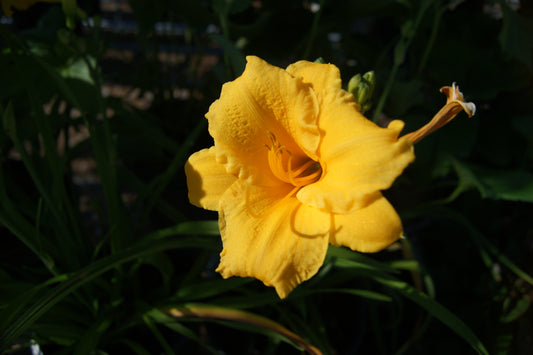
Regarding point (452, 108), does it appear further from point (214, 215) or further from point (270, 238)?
point (214, 215)

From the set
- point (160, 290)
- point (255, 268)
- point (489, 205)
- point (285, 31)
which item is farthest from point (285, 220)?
point (489, 205)

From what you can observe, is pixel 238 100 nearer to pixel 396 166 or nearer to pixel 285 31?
pixel 396 166

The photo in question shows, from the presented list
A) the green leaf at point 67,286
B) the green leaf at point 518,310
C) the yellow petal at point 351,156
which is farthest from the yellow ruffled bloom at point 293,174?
the green leaf at point 518,310

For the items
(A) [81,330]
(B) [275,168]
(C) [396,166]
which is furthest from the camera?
(A) [81,330]

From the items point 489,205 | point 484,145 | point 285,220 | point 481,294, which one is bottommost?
point 481,294

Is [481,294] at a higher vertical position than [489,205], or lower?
lower

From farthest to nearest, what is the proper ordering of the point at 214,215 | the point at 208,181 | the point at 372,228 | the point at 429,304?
1. the point at 214,215
2. the point at 429,304
3. the point at 208,181
4. the point at 372,228

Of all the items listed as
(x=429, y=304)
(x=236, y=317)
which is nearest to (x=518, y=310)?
(x=429, y=304)

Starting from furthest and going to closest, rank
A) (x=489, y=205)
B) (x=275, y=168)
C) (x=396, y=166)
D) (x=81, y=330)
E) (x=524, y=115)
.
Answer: (x=489, y=205) < (x=524, y=115) < (x=81, y=330) < (x=275, y=168) < (x=396, y=166)
